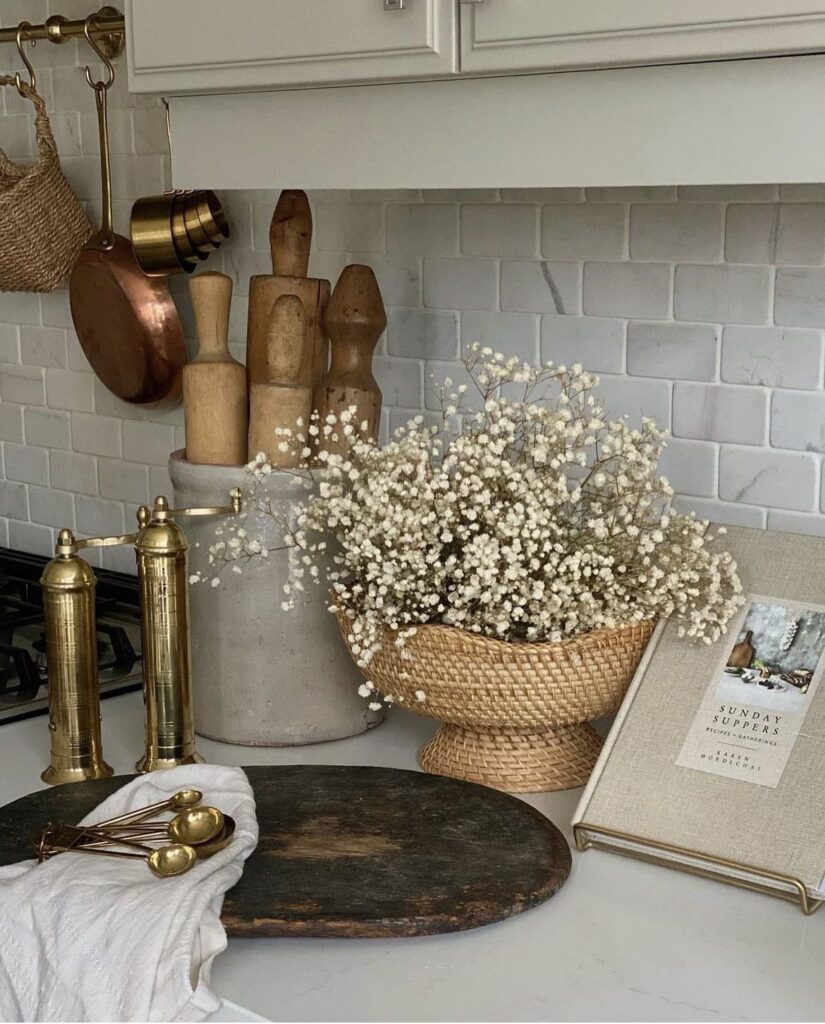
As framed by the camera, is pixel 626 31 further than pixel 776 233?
No

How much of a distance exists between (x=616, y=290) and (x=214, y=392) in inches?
18.9

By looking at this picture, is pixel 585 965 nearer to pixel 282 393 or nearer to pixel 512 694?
pixel 512 694

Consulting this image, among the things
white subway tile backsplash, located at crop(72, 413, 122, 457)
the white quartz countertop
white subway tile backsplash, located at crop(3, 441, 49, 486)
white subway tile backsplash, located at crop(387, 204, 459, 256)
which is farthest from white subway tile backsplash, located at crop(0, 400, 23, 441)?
the white quartz countertop

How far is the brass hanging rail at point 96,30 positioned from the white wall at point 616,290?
0.26 ft

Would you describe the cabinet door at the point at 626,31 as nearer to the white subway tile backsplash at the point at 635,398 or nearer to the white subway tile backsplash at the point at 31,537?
the white subway tile backsplash at the point at 635,398

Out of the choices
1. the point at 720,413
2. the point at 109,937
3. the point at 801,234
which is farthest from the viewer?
the point at 720,413

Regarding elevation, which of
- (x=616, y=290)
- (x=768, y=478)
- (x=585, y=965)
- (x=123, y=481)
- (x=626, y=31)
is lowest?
(x=585, y=965)

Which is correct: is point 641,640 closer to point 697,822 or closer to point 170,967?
point 697,822

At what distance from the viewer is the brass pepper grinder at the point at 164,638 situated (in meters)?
1.41

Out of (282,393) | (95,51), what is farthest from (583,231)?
(95,51)

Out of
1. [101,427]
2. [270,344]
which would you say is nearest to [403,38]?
[270,344]

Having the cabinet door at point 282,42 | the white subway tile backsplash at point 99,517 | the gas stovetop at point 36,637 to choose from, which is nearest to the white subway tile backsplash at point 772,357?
the cabinet door at point 282,42

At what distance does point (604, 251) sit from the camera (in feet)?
5.13

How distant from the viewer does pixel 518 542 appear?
1.25 meters
